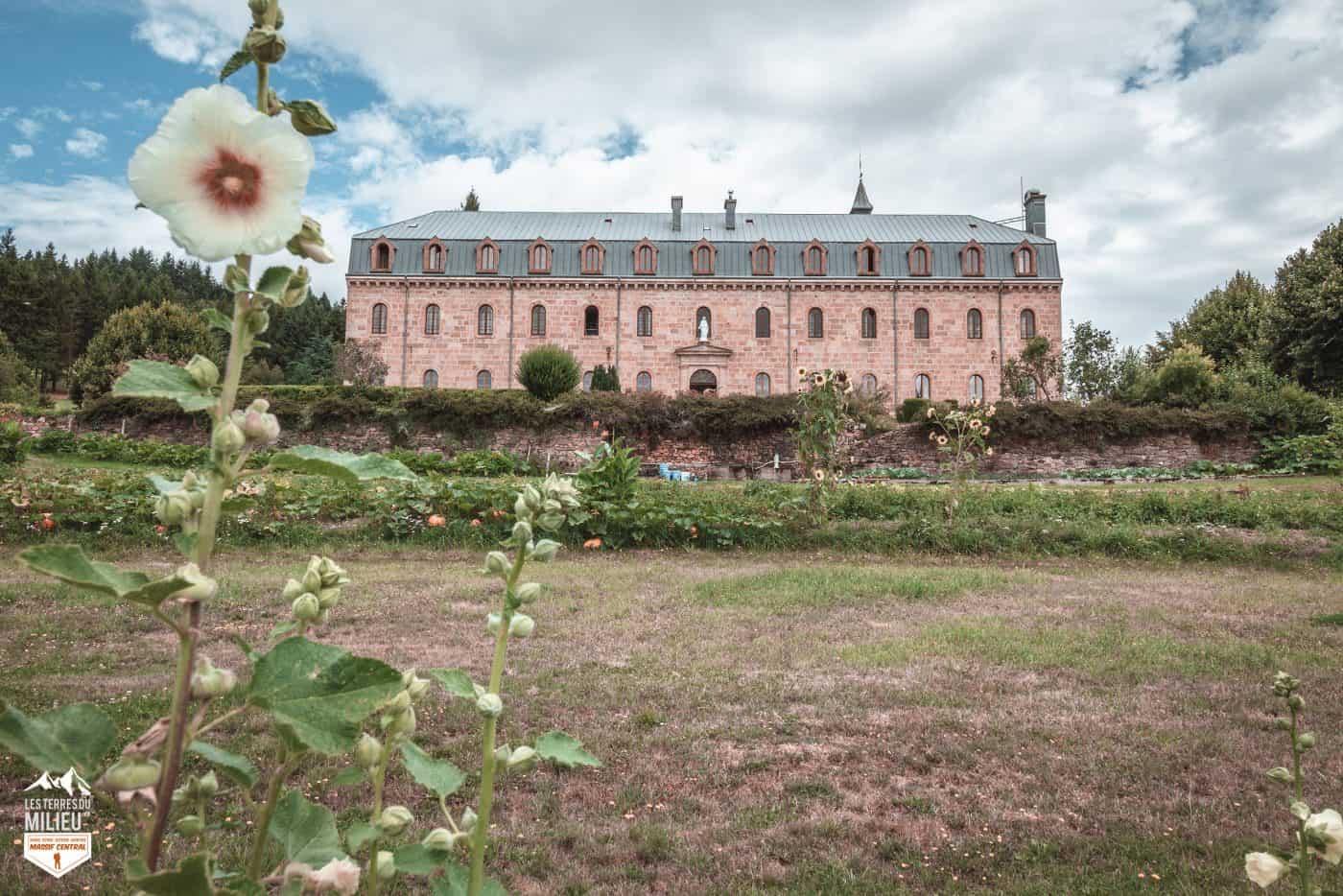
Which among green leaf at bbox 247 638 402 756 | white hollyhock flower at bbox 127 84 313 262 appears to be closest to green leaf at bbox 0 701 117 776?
green leaf at bbox 247 638 402 756

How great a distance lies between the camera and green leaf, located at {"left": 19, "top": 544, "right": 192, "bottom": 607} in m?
0.66

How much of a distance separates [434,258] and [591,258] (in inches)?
281

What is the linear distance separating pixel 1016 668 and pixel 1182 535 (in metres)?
6.44

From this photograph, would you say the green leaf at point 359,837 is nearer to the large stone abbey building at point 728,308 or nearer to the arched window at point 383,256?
the large stone abbey building at point 728,308

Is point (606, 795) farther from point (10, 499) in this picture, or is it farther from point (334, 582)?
point (10, 499)

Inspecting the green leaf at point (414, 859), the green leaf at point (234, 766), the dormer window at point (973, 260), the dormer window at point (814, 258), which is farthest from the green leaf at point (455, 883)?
the dormer window at point (973, 260)

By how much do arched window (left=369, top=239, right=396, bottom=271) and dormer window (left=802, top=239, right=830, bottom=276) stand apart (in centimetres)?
1892

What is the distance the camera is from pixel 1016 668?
4.72 m

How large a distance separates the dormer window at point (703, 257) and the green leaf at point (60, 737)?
35.9m

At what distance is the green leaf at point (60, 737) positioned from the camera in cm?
68

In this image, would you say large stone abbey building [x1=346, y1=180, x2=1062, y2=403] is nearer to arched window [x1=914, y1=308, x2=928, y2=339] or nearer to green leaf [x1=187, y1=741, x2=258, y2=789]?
arched window [x1=914, y1=308, x2=928, y2=339]

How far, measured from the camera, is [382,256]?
3500cm

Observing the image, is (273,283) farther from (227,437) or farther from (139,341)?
(139,341)

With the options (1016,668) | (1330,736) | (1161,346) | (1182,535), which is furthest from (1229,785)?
(1161,346)
